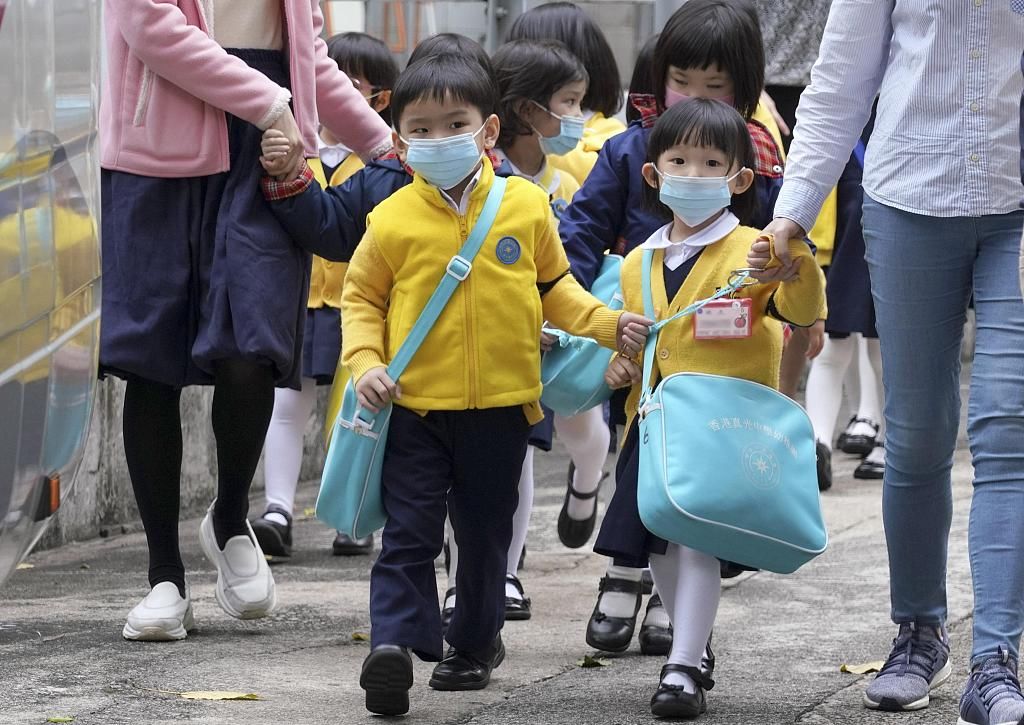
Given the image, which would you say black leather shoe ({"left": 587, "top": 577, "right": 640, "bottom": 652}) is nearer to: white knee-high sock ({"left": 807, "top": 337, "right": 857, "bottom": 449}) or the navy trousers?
the navy trousers

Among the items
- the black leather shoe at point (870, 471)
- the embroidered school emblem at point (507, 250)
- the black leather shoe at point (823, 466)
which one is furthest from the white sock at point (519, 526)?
the black leather shoe at point (870, 471)

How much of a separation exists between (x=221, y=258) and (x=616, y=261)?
0.96 m

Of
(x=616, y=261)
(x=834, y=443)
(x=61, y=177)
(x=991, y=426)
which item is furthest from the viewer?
(x=834, y=443)

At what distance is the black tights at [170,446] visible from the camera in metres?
4.64

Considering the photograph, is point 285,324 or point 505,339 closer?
point 505,339

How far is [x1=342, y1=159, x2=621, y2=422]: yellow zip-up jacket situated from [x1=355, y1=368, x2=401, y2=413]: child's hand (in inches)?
0.9

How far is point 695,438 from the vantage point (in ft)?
12.6

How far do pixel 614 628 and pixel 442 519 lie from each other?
0.76 metres

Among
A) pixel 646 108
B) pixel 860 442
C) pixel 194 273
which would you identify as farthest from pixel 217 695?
pixel 860 442

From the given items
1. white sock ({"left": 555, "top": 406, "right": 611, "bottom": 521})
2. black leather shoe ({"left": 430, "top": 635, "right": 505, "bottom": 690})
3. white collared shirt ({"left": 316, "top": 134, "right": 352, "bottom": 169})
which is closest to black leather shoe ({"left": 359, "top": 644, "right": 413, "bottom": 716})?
black leather shoe ({"left": 430, "top": 635, "right": 505, "bottom": 690})

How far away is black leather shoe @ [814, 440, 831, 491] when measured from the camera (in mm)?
7332

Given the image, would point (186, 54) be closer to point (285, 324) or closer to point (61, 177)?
point (285, 324)

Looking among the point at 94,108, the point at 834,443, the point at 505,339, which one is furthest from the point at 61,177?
the point at 834,443

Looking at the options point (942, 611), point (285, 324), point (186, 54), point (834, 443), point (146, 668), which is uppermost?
point (186, 54)
